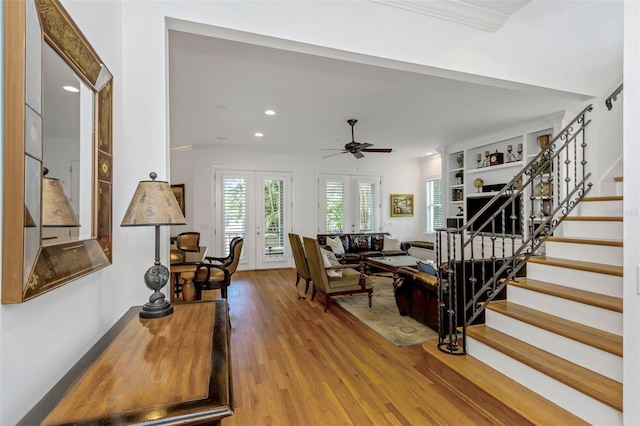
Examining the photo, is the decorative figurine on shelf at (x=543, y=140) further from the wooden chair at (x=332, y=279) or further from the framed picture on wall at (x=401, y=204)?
the wooden chair at (x=332, y=279)

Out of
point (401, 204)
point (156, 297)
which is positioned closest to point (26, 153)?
point (156, 297)

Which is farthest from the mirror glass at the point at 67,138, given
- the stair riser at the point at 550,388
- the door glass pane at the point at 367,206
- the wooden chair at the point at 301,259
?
the door glass pane at the point at 367,206

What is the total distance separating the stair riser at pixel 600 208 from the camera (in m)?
3.01

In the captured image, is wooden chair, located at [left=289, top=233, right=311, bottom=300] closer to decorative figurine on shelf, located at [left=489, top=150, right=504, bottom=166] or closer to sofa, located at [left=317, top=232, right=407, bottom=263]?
sofa, located at [left=317, top=232, right=407, bottom=263]

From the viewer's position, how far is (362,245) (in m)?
7.45

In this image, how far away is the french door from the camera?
22.7 feet

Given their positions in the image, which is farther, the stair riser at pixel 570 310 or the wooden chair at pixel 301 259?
the wooden chair at pixel 301 259

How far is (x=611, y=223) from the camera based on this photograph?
2.81m

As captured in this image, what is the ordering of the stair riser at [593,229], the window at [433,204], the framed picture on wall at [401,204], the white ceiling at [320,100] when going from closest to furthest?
the stair riser at [593,229]
the white ceiling at [320,100]
the window at [433,204]
the framed picture on wall at [401,204]

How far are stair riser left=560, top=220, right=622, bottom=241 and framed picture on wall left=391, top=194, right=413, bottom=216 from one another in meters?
5.31

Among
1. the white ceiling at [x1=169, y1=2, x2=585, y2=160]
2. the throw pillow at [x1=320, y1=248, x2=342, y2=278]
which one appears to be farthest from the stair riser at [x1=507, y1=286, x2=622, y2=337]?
the throw pillow at [x1=320, y1=248, x2=342, y2=278]

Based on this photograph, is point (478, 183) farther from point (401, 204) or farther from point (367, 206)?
point (367, 206)

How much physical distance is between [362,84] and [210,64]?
5.54 ft

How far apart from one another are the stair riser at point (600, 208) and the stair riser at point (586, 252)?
0.69 meters
